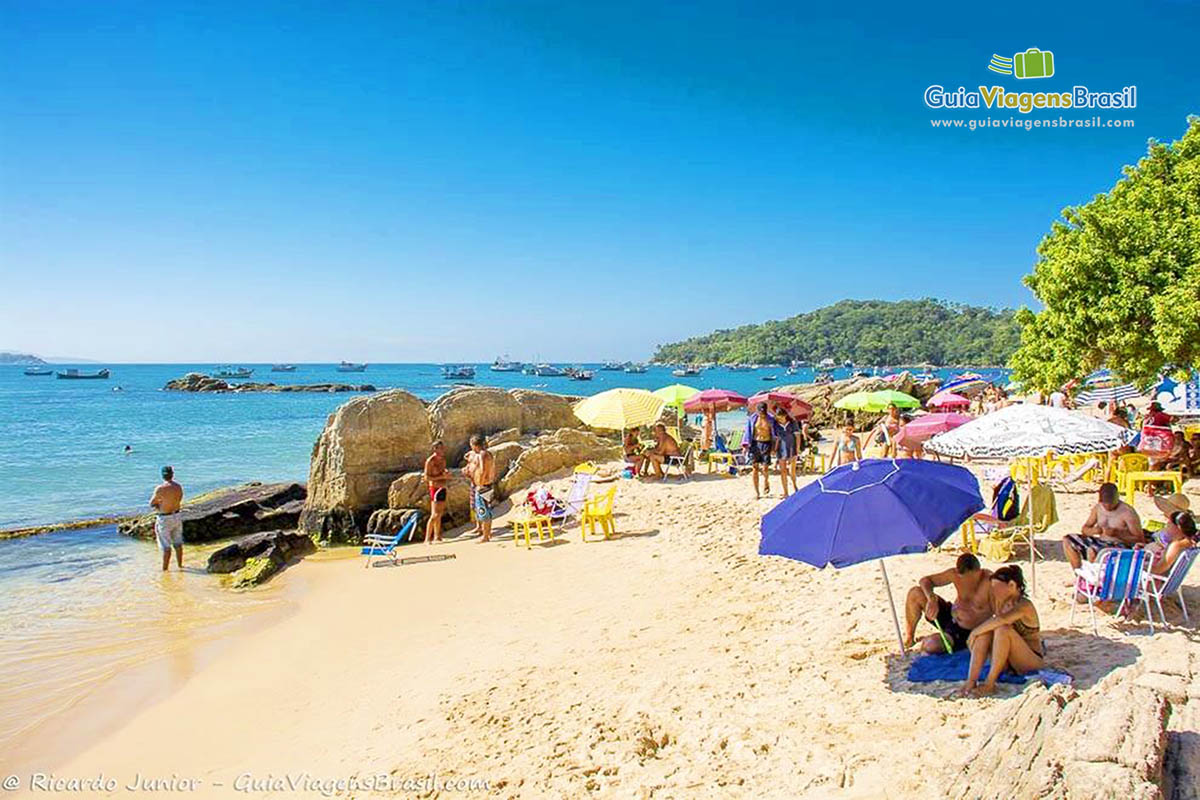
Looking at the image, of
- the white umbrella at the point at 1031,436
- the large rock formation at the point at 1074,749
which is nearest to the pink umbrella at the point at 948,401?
the white umbrella at the point at 1031,436

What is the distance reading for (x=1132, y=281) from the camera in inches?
424

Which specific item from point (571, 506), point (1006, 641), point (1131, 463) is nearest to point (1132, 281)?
point (1131, 463)

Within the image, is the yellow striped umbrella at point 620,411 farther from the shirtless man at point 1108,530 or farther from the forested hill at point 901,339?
the forested hill at point 901,339

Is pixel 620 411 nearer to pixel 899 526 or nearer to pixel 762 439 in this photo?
pixel 762 439

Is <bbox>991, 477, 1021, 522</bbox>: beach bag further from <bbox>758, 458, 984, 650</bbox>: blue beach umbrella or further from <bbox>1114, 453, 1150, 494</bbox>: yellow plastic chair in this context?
<bbox>1114, 453, 1150, 494</bbox>: yellow plastic chair

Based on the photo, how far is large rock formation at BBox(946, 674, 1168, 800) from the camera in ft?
8.98

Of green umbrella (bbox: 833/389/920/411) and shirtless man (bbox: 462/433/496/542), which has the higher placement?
green umbrella (bbox: 833/389/920/411)

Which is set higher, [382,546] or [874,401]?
[874,401]

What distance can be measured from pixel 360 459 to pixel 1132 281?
1445 cm

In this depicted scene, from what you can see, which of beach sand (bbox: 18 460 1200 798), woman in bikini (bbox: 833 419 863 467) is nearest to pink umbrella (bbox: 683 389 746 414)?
woman in bikini (bbox: 833 419 863 467)

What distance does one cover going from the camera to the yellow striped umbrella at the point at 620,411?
48.3ft

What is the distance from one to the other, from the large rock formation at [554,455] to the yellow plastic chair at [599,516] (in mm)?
3655

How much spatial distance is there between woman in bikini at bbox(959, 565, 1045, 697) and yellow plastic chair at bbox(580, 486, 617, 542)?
23.5 ft

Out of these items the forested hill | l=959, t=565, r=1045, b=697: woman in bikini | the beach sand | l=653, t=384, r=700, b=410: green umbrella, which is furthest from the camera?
the forested hill
